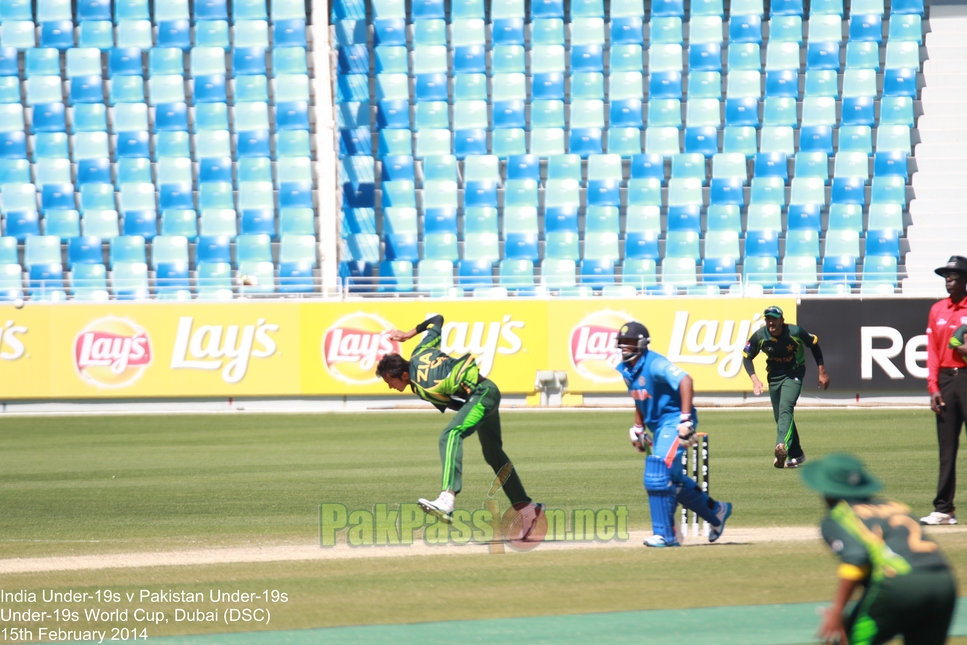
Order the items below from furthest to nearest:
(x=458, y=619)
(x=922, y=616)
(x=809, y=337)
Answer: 1. (x=809, y=337)
2. (x=458, y=619)
3. (x=922, y=616)

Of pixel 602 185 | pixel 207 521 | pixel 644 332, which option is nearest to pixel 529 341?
pixel 602 185

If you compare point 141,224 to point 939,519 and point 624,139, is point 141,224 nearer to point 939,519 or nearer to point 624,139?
point 624,139

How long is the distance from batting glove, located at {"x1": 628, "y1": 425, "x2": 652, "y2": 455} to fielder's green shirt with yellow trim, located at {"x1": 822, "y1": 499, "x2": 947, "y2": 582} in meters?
4.64

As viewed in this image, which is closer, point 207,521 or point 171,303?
point 207,521

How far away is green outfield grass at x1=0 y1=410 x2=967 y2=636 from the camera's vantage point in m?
7.66

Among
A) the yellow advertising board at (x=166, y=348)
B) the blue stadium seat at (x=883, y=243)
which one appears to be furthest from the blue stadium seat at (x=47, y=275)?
the blue stadium seat at (x=883, y=243)

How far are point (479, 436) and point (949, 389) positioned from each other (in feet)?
13.3

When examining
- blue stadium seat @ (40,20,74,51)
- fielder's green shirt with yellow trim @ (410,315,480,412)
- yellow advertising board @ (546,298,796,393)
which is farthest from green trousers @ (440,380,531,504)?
blue stadium seat @ (40,20,74,51)

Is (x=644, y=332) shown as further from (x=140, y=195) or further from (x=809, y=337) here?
(x=140, y=195)

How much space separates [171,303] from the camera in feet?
87.5

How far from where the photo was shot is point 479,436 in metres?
9.70

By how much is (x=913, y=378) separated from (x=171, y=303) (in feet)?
53.9

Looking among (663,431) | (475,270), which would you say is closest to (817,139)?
(475,270)

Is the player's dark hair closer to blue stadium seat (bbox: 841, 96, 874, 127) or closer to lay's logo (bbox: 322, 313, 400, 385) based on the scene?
lay's logo (bbox: 322, 313, 400, 385)
